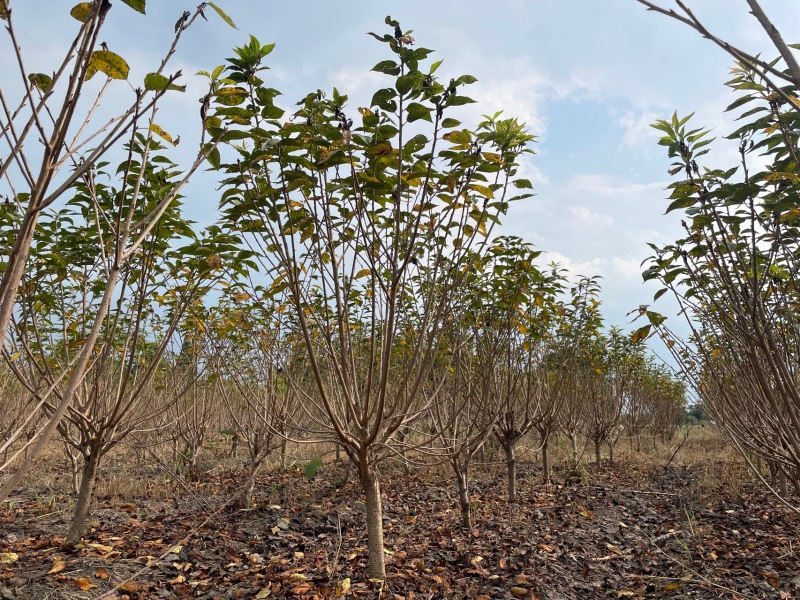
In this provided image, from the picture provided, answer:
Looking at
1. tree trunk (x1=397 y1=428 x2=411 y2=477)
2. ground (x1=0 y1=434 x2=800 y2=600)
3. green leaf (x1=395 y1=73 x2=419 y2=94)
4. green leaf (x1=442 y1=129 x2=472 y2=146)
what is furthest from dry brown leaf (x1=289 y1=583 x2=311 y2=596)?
green leaf (x1=395 y1=73 x2=419 y2=94)

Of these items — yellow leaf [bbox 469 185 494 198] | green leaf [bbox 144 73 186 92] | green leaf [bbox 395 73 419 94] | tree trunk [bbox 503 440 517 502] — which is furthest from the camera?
tree trunk [bbox 503 440 517 502]

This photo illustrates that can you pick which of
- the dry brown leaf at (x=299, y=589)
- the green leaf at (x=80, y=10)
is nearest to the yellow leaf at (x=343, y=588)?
the dry brown leaf at (x=299, y=589)

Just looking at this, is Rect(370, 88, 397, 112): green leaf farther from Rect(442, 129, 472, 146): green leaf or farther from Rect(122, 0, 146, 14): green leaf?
Rect(122, 0, 146, 14): green leaf

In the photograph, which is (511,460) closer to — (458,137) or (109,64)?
(458,137)

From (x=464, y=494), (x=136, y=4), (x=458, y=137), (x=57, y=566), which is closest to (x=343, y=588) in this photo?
(x=464, y=494)

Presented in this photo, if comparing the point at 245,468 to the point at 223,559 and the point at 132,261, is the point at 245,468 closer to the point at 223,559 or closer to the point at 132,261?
the point at 223,559

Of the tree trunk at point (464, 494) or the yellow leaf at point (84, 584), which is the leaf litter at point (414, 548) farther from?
the tree trunk at point (464, 494)

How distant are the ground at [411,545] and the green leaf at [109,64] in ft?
6.71

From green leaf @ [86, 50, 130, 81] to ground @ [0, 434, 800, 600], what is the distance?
80.6 inches

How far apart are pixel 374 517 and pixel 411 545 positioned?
193 cm

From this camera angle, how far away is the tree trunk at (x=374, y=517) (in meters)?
3.29

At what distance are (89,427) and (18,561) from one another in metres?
1.16

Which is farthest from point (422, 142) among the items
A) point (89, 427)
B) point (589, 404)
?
point (589, 404)

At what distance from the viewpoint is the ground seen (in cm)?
383
